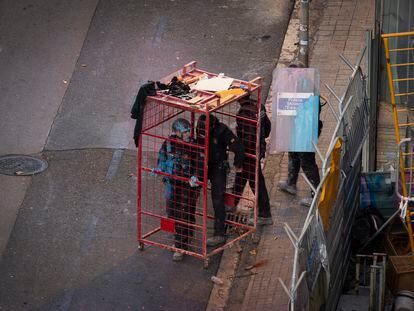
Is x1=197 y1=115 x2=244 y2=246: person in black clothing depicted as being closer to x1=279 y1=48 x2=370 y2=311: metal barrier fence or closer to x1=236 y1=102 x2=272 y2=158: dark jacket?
x1=236 y1=102 x2=272 y2=158: dark jacket

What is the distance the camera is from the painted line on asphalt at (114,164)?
516 inches

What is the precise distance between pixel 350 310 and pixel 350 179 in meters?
1.32

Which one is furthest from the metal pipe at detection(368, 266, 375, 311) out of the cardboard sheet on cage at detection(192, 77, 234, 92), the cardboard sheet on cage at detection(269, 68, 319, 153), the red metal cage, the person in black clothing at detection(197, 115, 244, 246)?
the cardboard sheet on cage at detection(192, 77, 234, 92)

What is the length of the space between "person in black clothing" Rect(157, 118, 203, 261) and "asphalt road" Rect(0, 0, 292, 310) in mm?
402

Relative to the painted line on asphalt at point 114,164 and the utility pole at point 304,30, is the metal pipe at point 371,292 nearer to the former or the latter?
the utility pole at point 304,30

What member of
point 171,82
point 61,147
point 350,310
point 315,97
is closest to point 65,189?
point 61,147

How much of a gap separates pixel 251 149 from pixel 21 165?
330 cm

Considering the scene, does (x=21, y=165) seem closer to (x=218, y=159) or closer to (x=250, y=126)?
(x=218, y=159)

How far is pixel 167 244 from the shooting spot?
11844 millimetres

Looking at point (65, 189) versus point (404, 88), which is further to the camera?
point (404, 88)

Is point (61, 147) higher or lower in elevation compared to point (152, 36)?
lower

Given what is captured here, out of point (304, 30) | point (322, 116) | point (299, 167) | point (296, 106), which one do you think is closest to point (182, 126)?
point (296, 106)

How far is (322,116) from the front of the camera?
46.4ft

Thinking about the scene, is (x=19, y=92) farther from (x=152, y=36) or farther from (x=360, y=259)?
(x=360, y=259)
